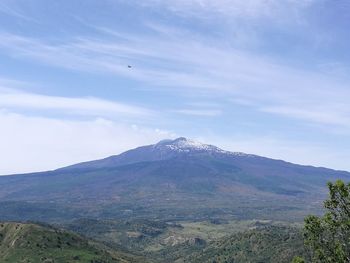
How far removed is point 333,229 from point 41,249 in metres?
163

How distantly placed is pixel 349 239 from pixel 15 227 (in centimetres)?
18454

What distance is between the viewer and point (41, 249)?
597 feet

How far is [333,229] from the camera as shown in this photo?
114ft

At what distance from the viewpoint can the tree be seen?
33.9 m

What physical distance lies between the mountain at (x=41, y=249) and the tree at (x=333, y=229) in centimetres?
15015

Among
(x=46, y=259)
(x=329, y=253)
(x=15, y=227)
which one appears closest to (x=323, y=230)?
(x=329, y=253)

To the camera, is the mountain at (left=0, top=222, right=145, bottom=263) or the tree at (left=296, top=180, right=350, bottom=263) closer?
the tree at (left=296, top=180, right=350, bottom=263)

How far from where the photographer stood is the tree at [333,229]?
3391 centimetres

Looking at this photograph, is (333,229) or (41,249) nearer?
(333,229)

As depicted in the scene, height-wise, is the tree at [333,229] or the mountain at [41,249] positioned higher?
the tree at [333,229]

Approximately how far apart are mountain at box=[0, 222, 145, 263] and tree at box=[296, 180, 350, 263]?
493 feet

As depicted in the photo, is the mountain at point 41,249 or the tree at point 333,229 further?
the mountain at point 41,249

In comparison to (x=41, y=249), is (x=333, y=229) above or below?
above

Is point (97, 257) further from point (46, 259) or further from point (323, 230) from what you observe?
point (323, 230)
